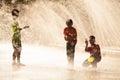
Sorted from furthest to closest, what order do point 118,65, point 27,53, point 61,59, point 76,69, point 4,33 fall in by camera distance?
point 4,33
point 27,53
point 61,59
point 118,65
point 76,69

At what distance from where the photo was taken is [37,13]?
91.7 ft

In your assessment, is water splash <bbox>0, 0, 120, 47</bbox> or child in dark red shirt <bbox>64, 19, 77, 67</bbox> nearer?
child in dark red shirt <bbox>64, 19, 77, 67</bbox>

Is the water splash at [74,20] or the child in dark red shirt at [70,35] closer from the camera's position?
the child in dark red shirt at [70,35]

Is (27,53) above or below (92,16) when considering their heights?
below

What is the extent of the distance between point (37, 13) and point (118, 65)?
1349cm

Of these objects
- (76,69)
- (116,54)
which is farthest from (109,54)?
(76,69)

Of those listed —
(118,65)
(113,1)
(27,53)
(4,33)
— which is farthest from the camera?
(113,1)

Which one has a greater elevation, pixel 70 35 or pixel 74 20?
pixel 74 20

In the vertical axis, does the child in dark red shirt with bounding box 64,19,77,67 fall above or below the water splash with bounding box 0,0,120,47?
below

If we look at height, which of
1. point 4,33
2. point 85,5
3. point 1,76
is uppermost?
point 85,5

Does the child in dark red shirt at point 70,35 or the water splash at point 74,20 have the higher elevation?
the water splash at point 74,20

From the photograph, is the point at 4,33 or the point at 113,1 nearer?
the point at 4,33

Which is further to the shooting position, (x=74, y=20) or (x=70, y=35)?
(x=74, y=20)

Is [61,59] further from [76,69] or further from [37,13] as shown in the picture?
[37,13]
